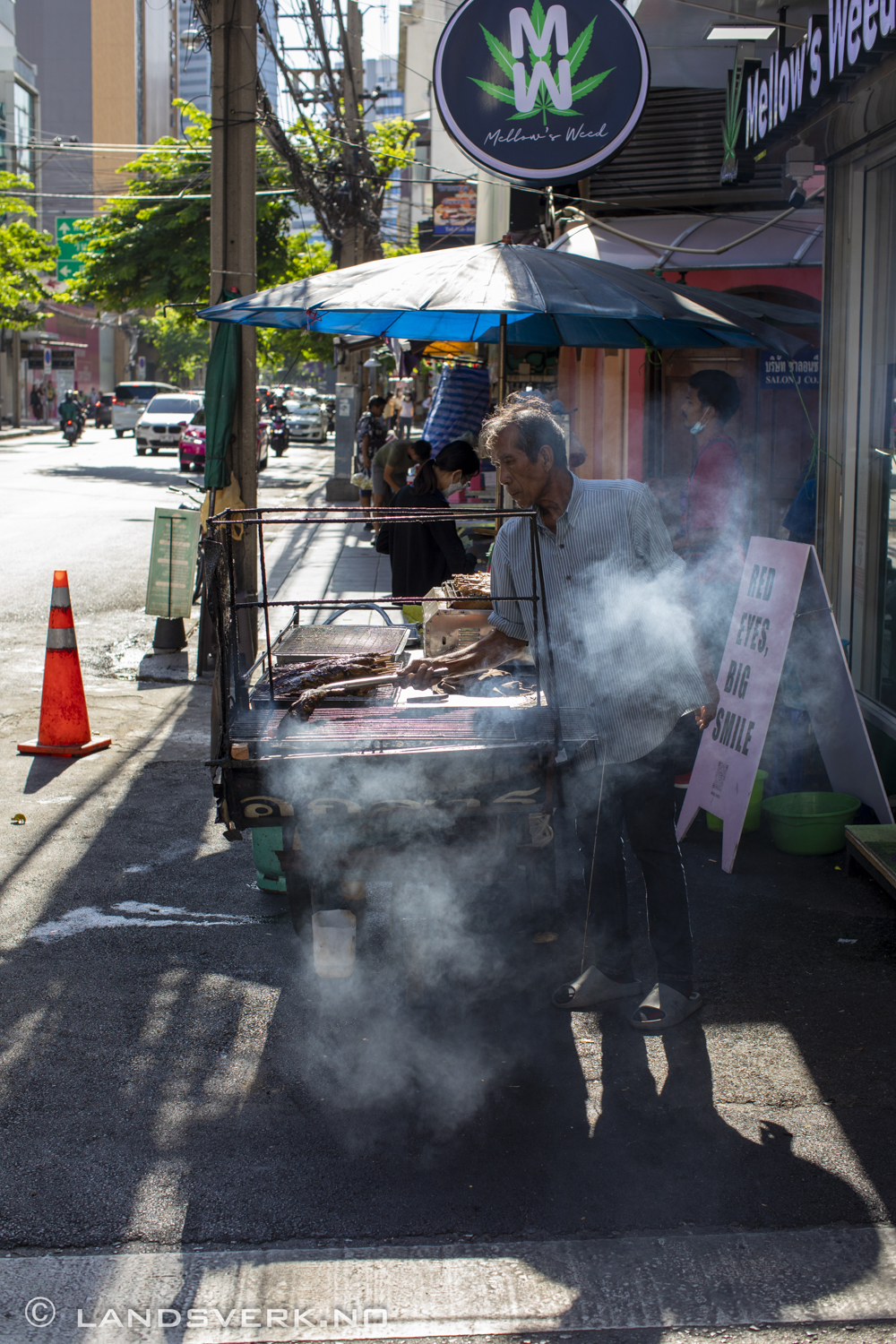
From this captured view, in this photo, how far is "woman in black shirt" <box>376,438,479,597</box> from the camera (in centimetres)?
712

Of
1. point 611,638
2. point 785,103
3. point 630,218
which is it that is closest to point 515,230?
point 630,218

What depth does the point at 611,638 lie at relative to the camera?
375 cm

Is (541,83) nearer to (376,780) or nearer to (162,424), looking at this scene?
(376,780)

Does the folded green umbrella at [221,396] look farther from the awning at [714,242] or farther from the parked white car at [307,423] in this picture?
the parked white car at [307,423]

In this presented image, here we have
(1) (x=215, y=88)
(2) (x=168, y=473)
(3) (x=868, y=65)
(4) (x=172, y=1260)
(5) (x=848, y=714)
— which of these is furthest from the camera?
(2) (x=168, y=473)

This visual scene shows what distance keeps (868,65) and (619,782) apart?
321 cm

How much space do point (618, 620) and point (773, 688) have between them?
148 cm

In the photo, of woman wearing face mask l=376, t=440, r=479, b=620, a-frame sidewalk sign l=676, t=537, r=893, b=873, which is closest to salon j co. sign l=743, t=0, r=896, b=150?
a-frame sidewalk sign l=676, t=537, r=893, b=873

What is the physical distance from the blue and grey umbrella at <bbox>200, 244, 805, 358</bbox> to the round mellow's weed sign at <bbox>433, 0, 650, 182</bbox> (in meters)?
0.95

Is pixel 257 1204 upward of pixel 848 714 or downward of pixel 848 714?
downward

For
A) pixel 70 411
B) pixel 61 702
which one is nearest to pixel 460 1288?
pixel 61 702

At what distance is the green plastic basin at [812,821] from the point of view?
17.3ft

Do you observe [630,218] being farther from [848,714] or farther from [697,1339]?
[697,1339]

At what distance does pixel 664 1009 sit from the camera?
12.6 feet
